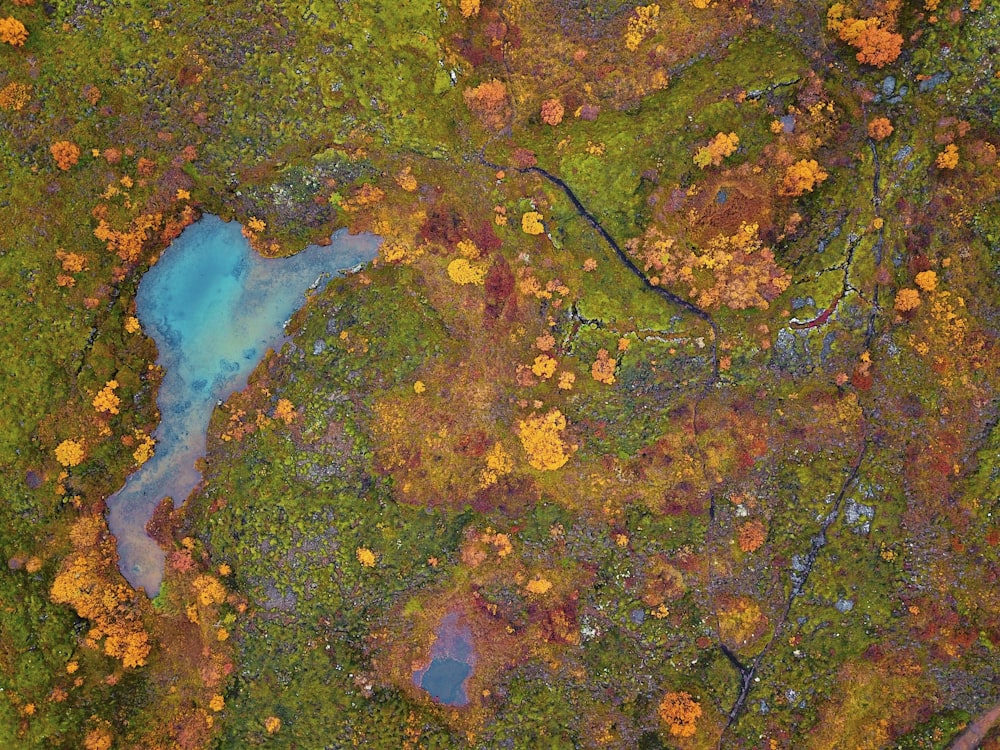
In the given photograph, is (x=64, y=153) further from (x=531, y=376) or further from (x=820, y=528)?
(x=820, y=528)

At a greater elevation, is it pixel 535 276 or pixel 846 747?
pixel 535 276

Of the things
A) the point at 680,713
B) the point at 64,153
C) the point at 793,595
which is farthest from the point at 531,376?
the point at 64,153

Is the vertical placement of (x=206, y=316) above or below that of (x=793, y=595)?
above

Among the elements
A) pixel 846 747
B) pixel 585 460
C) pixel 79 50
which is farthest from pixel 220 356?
pixel 846 747

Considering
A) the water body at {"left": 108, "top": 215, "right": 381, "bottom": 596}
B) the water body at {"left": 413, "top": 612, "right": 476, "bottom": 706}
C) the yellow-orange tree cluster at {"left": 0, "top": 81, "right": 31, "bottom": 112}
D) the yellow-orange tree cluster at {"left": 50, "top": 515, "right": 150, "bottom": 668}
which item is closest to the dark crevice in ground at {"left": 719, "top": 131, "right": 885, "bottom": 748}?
the water body at {"left": 413, "top": 612, "right": 476, "bottom": 706}

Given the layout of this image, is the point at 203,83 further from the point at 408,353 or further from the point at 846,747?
the point at 846,747

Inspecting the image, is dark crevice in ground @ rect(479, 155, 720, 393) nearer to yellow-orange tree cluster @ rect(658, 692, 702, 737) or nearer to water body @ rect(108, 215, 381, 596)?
water body @ rect(108, 215, 381, 596)

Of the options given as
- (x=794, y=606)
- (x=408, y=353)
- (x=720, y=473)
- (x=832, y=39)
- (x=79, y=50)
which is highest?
(x=79, y=50)

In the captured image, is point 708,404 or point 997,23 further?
point 708,404
